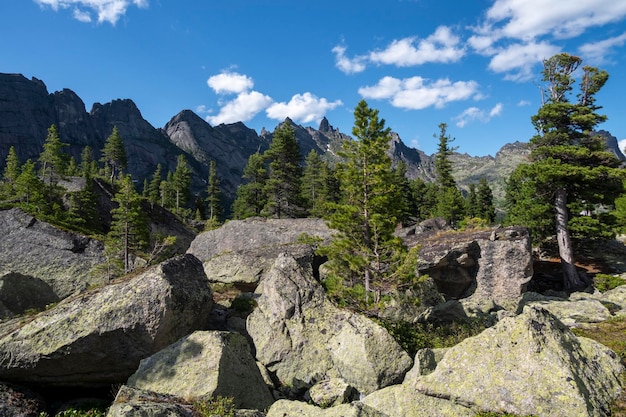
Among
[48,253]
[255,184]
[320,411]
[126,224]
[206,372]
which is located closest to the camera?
[320,411]

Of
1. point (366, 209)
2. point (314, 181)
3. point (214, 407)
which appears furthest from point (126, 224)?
point (314, 181)

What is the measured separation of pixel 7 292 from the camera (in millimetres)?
15812

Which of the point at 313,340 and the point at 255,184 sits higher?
the point at 255,184

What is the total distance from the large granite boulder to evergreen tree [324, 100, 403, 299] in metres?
6.67

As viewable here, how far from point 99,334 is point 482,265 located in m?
24.5

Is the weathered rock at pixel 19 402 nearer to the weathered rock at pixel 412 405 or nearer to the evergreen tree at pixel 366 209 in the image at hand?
the weathered rock at pixel 412 405

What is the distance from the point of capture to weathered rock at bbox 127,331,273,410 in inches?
365

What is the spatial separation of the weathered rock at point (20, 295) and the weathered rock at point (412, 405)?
51.3ft

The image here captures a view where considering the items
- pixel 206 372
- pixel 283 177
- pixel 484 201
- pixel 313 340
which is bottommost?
pixel 313 340

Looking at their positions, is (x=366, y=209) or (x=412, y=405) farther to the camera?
(x=366, y=209)

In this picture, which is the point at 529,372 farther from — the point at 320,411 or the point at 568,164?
the point at 568,164

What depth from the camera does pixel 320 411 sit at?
7758mm

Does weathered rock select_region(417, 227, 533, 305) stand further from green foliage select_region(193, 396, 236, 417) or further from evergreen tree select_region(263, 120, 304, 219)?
evergreen tree select_region(263, 120, 304, 219)

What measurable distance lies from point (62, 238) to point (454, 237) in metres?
30.5
